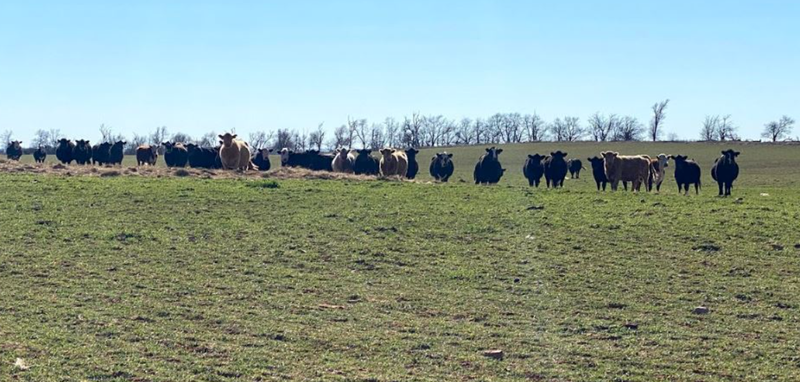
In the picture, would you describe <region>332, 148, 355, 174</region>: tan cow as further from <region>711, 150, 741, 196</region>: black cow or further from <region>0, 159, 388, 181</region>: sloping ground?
<region>711, 150, 741, 196</region>: black cow

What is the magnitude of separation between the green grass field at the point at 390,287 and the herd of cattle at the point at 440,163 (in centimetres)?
1095

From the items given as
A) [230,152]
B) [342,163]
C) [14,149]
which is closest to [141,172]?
[230,152]

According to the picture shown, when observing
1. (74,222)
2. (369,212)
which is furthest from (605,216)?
(74,222)

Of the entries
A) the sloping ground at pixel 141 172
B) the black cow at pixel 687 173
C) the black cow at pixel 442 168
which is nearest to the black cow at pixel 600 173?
→ the black cow at pixel 687 173

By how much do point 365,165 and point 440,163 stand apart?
3434 mm

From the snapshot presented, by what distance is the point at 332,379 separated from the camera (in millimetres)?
8094

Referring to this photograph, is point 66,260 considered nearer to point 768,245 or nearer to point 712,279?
point 712,279

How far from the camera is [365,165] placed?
4275 centimetres

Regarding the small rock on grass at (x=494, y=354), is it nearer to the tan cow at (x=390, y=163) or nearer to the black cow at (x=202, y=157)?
the tan cow at (x=390, y=163)

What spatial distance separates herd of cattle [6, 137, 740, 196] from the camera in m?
33.1

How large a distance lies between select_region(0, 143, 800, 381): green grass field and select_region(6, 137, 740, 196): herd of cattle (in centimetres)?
1095

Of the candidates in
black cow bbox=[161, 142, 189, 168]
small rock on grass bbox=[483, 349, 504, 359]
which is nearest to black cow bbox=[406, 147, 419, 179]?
black cow bbox=[161, 142, 189, 168]

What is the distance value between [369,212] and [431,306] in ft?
26.3

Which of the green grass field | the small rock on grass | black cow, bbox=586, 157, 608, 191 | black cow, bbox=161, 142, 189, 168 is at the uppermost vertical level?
black cow, bbox=161, 142, 189, 168
